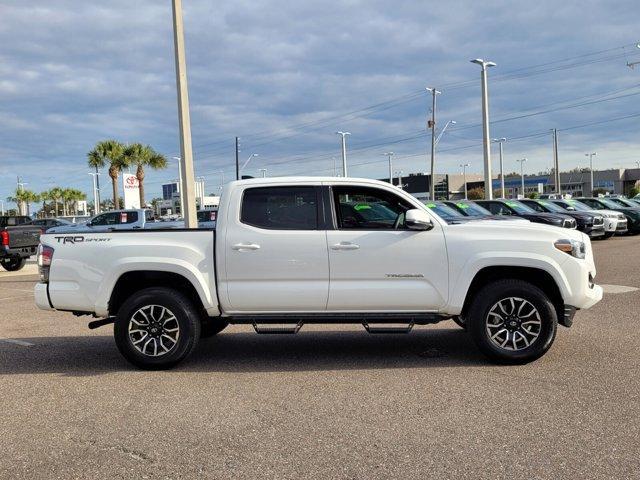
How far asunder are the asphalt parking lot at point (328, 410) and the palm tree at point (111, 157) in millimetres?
49254

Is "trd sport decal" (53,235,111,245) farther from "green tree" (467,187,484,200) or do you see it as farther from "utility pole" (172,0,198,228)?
"green tree" (467,187,484,200)

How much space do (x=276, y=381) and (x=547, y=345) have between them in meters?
2.70

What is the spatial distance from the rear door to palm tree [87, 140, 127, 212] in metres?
50.6

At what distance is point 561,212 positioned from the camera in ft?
75.5

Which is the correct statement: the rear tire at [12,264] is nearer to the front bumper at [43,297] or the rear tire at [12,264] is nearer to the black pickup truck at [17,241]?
the black pickup truck at [17,241]

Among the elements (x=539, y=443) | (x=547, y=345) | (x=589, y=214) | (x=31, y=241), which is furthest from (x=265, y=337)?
(x=589, y=214)

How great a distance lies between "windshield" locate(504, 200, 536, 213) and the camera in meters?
22.0

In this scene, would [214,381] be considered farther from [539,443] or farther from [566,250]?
[566,250]

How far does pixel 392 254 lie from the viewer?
634 cm

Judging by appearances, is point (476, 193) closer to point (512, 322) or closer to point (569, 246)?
point (569, 246)

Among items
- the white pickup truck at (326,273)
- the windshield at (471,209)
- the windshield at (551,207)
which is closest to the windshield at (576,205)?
the windshield at (551,207)

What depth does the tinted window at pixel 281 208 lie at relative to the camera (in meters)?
6.54

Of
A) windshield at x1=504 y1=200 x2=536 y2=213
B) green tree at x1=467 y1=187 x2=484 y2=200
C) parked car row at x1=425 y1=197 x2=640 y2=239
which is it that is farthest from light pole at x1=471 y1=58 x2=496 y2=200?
green tree at x1=467 y1=187 x2=484 y2=200

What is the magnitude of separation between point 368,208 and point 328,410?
2.36 meters
